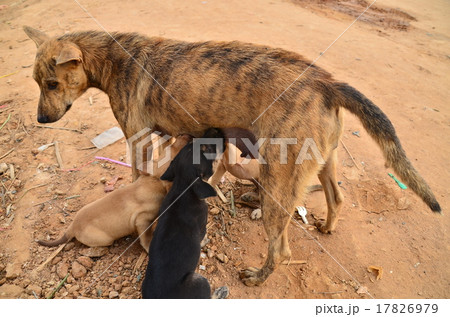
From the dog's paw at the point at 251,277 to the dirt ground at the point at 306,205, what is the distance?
8cm

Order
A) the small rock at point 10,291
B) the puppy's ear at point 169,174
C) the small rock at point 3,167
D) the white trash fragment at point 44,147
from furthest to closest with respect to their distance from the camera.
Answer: the white trash fragment at point 44,147 < the small rock at point 3,167 < the puppy's ear at point 169,174 < the small rock at point 10,291

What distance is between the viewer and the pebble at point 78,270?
136 inches

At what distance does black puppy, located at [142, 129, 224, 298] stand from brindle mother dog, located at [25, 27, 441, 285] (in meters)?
0.41

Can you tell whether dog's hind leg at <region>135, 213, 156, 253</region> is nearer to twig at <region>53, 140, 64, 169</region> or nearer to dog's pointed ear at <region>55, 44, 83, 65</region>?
dog's pointed ear at <region>55, 44, 83, 65</region>

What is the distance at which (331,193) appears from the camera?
386cm

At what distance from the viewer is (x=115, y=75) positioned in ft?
12.1

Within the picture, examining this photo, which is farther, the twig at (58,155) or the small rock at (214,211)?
the twig at (58,155)

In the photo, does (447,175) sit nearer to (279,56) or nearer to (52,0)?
(279,56)

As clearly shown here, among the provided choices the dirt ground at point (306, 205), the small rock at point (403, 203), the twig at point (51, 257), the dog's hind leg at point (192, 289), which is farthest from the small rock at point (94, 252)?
the small rock at point (403, 203)

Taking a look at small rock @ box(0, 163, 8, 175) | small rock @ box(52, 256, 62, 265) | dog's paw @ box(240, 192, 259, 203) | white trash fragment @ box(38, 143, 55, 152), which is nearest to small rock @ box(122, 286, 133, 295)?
small rock @ box(52, 256, 62, 265)

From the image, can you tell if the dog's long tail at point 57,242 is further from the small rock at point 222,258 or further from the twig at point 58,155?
the small rock at point 222,258

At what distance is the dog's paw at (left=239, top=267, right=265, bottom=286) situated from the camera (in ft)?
11.3

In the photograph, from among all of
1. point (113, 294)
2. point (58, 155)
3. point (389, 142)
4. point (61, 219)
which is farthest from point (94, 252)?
point (389, 142)
